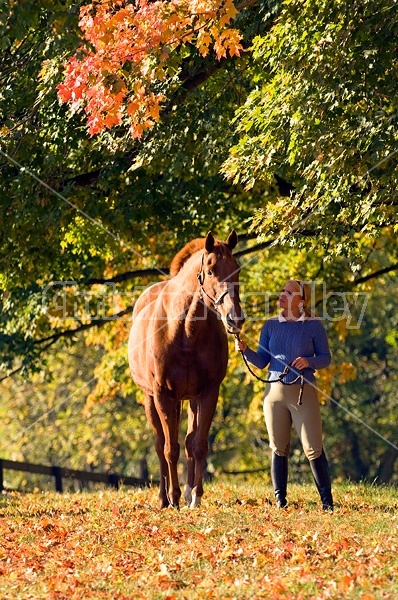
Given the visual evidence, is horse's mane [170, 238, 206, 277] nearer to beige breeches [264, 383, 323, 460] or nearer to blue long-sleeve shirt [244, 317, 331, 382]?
blue long-sleeve shirt [244, 317, 331, 382]

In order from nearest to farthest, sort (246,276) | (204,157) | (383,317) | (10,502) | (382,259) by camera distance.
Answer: (10,502)
(204,157)
(246,276)
(382,259)
(383,317)

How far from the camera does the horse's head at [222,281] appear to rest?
10156 mm

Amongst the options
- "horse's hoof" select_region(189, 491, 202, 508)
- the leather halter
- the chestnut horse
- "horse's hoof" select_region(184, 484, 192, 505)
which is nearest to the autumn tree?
the chestnut horse

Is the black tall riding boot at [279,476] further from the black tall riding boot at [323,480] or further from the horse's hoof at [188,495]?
the horse's hoof at [188,495]

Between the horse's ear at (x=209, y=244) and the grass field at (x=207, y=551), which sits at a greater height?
the horse's ear at (x=209, y=244)

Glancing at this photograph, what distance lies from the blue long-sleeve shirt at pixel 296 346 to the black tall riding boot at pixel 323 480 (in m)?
0.89

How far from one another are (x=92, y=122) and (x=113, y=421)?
27.0 metres

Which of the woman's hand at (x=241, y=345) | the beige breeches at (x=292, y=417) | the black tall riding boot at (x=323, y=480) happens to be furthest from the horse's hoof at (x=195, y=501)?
the woman's hand at (x=241, y=345)

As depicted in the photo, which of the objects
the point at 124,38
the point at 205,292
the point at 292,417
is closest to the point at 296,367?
the point at 292,417

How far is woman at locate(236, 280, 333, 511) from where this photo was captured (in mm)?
10914

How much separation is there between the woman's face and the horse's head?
625 millimetres

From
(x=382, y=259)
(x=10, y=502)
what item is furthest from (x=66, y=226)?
(x=382, y=259)

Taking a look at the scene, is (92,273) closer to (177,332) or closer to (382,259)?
(177,332)

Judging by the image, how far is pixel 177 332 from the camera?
1159cm
